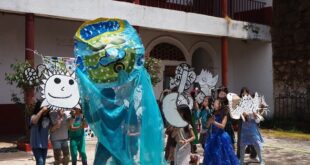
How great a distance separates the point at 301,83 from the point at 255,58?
2149 millimetres

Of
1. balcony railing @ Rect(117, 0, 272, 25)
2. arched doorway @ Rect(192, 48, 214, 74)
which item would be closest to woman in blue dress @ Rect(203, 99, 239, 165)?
balcony railing @ Rect(117, 0, 272, 25)

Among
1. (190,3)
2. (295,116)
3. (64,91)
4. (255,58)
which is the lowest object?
(295,116)

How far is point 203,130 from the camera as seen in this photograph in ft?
28.4

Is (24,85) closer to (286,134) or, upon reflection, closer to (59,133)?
(59,133)

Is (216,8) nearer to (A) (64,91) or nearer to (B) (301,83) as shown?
(B) (301,83)

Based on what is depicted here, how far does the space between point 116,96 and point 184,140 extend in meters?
1.80

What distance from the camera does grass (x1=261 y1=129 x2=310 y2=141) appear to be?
1355 centimetres

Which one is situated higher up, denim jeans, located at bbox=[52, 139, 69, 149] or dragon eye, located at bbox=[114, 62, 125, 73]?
dragon eye, located at bbox=[114, 62, 125, 73]

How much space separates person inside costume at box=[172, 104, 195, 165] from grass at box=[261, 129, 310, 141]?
805cm

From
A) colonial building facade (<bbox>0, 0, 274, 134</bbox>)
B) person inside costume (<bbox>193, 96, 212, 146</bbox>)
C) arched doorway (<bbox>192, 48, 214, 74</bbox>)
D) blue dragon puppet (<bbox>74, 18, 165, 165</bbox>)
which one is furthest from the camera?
arched doorway (<bbox>192, 48, 214, 74</bbox>)

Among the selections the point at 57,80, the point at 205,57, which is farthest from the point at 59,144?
the point at 205,57

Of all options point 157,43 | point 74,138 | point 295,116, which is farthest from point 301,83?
point 74,138

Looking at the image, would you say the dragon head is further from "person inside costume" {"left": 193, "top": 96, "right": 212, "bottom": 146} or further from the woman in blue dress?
"person inside costume" {"left": 193, "top": 96, "right": 212, "bottom": 146}

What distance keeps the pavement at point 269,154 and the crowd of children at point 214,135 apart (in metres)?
0.88
